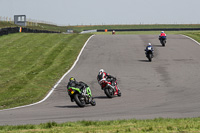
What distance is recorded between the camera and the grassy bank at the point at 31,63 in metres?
21.5

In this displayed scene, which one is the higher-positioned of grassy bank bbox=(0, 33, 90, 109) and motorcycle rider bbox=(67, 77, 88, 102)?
motorcycle rider bbox=(67, 77, 88, 102)

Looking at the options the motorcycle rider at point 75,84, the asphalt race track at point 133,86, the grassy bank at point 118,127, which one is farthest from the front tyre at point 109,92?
the grassy bank at point 118,127

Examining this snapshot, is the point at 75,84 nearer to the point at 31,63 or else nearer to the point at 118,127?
the point at 118,127

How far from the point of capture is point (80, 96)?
54.5ft

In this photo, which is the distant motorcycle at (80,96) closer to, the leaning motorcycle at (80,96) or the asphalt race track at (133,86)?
→ the leaning motorcycle at (80,96)

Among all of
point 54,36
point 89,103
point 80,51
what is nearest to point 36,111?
point 89,103

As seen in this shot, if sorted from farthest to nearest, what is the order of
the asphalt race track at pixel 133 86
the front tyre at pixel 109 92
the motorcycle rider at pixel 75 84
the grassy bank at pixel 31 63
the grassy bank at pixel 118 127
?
the grassy bank at pixel 31 63 < the front tyre at pixel 109 92 < the motorcycle rider at pixel 75 84 < the asphalt race track at pixel 133 86 < the grassy bank at pixel 118 127

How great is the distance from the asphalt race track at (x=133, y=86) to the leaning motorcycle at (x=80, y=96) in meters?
0.24

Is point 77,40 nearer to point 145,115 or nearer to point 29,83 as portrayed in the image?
point 29,83

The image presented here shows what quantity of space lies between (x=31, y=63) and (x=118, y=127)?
→ 23721 millimetres

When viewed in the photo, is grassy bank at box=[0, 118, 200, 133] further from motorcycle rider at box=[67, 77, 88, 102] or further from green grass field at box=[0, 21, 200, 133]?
motorcycle rider at box=[67, 77, 88, 102]

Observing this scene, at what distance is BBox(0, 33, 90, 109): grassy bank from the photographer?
2148cm

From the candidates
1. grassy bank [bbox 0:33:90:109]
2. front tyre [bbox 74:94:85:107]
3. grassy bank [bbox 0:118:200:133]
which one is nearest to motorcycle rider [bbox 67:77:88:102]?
front tyre [bbox 74:94:85:107]

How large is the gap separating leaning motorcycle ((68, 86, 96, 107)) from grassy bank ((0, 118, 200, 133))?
4.60 metres
